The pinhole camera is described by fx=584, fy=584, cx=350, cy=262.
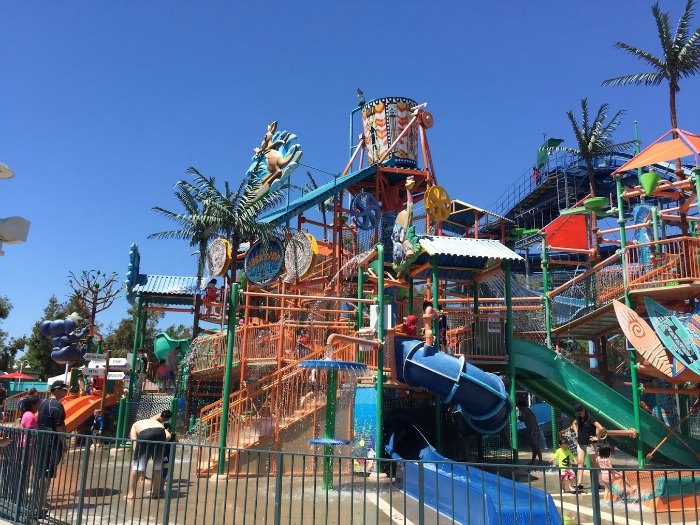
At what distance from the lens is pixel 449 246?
44.7 ft

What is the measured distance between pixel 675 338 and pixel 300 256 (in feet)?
30.9

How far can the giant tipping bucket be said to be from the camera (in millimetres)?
21984

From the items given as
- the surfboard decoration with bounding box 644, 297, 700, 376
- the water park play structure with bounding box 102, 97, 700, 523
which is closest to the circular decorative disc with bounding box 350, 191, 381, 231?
the water park play structure with bounding box 102, 97, 700, 523

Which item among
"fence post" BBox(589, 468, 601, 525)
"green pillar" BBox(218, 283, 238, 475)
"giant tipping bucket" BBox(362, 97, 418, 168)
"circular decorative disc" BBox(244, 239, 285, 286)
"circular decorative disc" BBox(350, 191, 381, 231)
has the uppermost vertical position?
"giant tipping bucket" BBox(362, 97, 418, 168)

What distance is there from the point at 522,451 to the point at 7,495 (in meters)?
15.4

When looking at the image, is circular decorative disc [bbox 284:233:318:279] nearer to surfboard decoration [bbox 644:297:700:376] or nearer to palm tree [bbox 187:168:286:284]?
palm tree [bbox 187:168:286:284]

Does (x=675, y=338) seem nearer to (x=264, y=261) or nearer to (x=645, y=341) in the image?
(x=645, y=341)

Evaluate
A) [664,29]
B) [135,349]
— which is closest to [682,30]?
[664,29]

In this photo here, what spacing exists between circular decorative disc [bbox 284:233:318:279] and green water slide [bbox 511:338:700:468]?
5944 millimetres

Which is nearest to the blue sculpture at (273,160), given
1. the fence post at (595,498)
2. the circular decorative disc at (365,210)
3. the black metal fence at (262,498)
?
the circular decorative disc at (365,210)

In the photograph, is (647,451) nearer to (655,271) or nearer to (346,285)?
(655,271)

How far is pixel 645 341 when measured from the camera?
40.2 ft

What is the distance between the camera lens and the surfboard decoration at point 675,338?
1168 centimetres

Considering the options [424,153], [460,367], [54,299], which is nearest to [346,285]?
[424,153]
